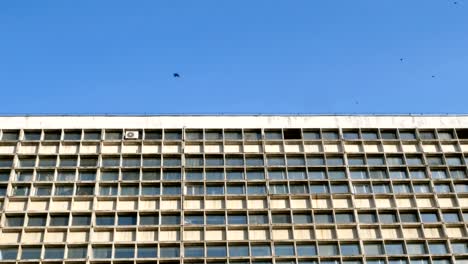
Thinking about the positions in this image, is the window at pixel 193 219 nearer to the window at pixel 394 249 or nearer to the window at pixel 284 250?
the window at pixel 284 250

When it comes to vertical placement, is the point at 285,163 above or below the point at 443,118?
below

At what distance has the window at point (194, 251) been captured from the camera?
170 ft

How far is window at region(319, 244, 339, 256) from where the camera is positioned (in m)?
52.6

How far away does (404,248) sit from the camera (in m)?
Answer: 52.9

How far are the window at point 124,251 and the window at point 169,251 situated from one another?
7.43 feet

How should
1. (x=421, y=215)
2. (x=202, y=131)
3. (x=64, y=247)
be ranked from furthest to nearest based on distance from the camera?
(x=202, y=131)
(x=421, y=215)
(x=64, y=247)

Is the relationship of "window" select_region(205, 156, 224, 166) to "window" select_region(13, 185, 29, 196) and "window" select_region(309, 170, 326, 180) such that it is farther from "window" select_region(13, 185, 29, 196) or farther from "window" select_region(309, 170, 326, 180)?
"window" select_region(13, 185, 29, 196)

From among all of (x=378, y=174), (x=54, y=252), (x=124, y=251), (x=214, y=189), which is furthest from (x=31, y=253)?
(x=378, y=174)

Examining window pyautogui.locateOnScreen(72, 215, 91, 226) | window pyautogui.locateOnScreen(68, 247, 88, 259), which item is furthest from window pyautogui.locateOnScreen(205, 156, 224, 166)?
window pyautogui.locateOnScreen(68, 247, 88, 259)

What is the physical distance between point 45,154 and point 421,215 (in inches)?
1293

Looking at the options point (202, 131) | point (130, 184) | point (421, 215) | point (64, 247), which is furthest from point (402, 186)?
point (64, 247)

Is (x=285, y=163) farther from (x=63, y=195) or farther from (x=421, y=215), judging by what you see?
(x=63, y=195)

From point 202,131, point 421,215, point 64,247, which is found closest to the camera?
point 64,247

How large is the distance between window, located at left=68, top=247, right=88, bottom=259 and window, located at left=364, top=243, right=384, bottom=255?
22.4m
